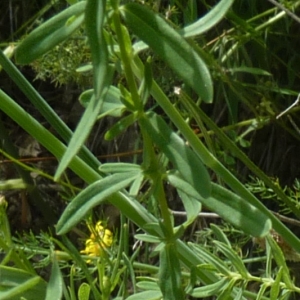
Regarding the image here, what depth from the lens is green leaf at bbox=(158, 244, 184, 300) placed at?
23.4 inches

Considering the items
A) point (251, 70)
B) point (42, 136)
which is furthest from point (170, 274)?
point (251, 70)

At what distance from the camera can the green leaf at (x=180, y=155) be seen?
0.52 metres

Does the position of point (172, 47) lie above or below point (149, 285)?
above

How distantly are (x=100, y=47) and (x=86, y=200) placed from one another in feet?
0.44

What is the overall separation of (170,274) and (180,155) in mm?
130

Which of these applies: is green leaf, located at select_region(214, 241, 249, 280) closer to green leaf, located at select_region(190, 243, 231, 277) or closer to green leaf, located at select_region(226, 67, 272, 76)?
green leaf, located at select_region(190, 243, 231, 277)

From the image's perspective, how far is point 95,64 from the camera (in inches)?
18.0

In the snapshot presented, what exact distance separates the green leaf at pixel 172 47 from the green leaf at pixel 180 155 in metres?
0.07

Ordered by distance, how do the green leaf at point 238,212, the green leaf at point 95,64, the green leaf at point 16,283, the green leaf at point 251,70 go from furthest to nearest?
the green leaf at point 251,70 < the green leaf at point 16,283 < the green leaf at point 238,212 < the green leaf at point 95,64

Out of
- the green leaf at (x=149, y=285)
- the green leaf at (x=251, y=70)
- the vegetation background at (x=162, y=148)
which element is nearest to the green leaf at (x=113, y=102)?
the vegetation background at (x=162, y=148)

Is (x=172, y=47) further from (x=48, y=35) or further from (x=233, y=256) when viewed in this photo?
(x=233, y=256)

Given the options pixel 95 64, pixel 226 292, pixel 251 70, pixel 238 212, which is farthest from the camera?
pixel 251 70

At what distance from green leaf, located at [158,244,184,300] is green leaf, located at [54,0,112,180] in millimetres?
174

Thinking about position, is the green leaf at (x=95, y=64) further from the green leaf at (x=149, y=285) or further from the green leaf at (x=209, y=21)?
the green leaf at (x=149, y=285)
